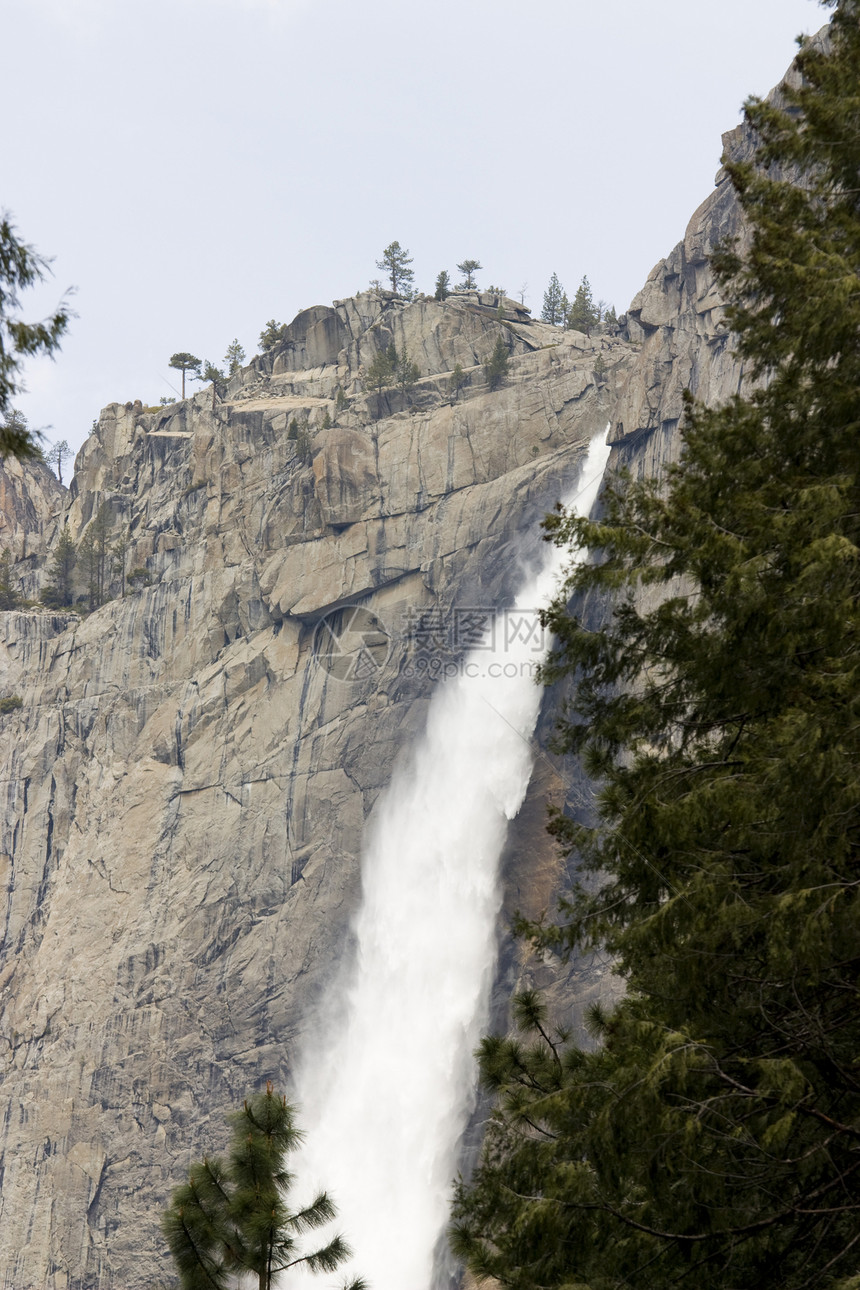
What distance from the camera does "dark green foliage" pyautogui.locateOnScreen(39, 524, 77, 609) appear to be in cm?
6456

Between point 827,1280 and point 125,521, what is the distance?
61003mm

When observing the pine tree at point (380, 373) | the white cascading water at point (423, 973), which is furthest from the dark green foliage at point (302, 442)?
the white cascading water at point (423, 973)

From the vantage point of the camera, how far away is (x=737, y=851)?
991cm

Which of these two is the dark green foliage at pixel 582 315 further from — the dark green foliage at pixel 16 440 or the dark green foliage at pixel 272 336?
the dark green foliage at pixel 16 440

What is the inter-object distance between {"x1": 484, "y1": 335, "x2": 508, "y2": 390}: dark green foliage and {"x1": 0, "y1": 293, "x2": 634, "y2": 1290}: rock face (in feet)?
2.09

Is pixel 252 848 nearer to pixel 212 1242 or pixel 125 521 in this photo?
pixel 125 521

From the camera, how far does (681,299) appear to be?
49875mm

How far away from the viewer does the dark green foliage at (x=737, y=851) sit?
848cm

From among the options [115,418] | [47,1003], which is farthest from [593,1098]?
[115,418]

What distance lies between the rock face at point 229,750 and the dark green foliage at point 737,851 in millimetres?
37828

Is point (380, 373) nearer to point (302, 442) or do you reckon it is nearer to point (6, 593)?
point (302, 442)

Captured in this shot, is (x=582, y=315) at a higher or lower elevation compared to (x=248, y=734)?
higher

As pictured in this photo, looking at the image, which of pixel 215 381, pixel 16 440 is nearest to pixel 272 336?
pixel 215 381

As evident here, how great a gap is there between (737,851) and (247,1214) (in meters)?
5.79
